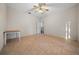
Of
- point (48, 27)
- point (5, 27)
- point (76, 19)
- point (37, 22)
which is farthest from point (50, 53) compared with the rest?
point (5, 27)

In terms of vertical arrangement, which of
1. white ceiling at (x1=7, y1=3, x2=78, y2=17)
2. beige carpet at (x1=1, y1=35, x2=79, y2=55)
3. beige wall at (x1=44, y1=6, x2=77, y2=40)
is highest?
white ceiling at (x1=7, y1=3, x2=78, y2=17)

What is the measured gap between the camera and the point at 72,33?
235 centimetres

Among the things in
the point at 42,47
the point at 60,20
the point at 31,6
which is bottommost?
the point at 42,47

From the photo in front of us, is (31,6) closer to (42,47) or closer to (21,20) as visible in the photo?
(21,20)

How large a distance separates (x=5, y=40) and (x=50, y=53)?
34.6 inches

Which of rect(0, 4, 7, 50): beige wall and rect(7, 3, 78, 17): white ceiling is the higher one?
rect(7, 3, 78, 17): white ceiling

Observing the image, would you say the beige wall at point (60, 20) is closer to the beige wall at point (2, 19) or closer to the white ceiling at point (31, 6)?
the white ceiling at point (31, 6)

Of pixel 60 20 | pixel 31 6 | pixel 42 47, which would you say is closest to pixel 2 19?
pixel 31 6

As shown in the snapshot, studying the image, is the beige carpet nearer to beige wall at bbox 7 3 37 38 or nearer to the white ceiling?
beige wall at bbox 7 3 37 38

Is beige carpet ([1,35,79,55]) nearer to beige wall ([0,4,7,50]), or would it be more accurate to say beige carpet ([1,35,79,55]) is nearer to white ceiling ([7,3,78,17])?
beige wall ([0,4,7,50])

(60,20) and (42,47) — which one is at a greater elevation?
(60,20)

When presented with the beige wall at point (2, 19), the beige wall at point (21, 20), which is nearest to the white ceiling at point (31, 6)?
the beige wall at point (21, 20)

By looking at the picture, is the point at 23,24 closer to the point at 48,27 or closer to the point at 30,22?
the point at 30,22

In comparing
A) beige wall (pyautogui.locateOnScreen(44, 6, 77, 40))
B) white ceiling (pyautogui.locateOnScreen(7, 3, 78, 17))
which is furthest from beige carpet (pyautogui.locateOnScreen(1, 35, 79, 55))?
white ceiling (pyautogui.locateOnScreen(7, 3, 78, 17))
